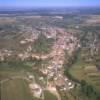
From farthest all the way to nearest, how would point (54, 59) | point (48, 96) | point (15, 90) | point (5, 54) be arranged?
point (5, 54) < point (54, 59) < point (15, 90) < point (48, 96)

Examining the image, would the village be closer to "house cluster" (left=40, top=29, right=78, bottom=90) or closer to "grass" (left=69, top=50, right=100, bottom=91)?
"house cluster" (left=40, top=29, right=78, bottom=90)

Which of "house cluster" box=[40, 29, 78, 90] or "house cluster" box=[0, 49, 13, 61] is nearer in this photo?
"house cluster" box=[40, 29, 78, 90]

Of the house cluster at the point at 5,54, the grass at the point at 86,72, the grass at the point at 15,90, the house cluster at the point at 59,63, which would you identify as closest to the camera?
the grass at the point at 15,90

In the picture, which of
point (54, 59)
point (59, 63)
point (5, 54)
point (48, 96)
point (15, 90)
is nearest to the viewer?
point (48, 96)

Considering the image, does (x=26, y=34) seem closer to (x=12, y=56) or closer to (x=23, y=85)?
(x=12, y=56)

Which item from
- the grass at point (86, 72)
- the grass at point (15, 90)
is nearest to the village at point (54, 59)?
the grass at point (15, 90)

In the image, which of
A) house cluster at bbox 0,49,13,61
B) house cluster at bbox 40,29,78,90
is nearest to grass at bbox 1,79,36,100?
house cluster at bbox 40,29,78,90

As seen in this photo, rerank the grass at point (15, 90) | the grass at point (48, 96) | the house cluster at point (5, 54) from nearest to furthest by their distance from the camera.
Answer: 1. the grass at point (15, 90)
2. the grass at point (48, 96)
3. the house cluster at point (5, 54)

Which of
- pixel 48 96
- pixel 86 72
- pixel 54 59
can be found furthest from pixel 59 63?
pixel 48 96

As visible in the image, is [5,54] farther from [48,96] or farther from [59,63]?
[48,96]

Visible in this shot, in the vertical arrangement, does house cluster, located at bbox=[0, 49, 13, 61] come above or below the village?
above

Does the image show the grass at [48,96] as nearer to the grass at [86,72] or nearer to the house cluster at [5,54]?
the grass at [86,72]

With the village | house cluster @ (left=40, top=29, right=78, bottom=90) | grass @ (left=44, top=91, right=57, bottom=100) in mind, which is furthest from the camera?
house cluster @ (left=40, top=29, right=78, bottom=90)
